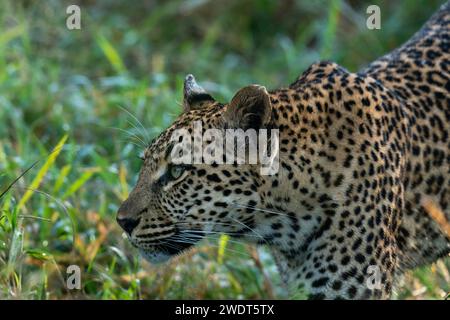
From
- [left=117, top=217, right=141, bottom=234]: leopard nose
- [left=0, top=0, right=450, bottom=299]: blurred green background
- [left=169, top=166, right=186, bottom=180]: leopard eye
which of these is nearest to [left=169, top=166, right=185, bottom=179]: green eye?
[left=169, top=166, right=186, bottom=180]: leopard eye

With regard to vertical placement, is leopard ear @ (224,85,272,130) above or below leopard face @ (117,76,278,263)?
above

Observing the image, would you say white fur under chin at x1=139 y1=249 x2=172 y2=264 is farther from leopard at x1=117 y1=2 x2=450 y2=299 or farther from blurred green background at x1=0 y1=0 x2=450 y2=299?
blurred green background at x1=0 y1=0 x2=450 y2=299

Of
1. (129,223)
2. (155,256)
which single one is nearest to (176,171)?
(129,223)

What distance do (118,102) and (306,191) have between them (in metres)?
4.27

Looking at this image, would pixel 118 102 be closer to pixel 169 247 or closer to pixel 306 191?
pixel 169 247

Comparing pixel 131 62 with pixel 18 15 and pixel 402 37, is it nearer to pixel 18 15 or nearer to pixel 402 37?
pixel 18 15

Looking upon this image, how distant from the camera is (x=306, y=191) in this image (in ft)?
19.1

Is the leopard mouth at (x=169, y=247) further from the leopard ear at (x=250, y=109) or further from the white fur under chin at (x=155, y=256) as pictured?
the leopard ear at (x=250, y=109)

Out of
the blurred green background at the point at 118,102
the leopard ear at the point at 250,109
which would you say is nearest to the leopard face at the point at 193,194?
the leopard ear at the point at 250,109

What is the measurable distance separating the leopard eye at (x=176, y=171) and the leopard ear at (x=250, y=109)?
1.27 feet

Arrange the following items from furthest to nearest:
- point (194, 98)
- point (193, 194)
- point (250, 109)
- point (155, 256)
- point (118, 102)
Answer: point (118, 102) → point (194, 98) → point (155, 256) → point (193, 194) → point (250, 109)

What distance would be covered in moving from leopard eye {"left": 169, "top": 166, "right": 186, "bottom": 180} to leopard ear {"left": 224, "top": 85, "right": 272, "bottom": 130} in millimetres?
387

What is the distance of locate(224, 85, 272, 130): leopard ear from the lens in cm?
564

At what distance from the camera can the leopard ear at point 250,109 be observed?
18.5ft
